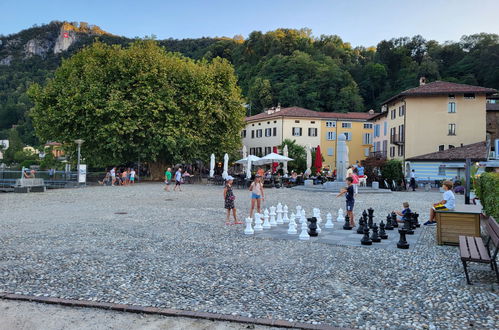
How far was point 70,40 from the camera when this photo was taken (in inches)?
7608

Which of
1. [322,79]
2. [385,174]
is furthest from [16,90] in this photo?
[385,174]

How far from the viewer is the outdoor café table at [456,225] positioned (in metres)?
9.52

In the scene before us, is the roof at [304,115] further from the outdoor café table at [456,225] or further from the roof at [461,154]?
the outdoor café table at [456,225]

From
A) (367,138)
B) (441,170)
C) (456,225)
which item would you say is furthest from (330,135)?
(456,225)

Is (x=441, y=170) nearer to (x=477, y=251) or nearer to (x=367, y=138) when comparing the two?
(x=367, y=138)

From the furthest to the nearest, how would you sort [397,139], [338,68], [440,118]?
1. [338,68]
2. [397,139]
3. [440,118]

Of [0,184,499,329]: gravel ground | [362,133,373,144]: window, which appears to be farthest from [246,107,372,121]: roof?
[0,184,499,329]: gravel ground

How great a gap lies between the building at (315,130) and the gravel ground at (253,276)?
5292cm

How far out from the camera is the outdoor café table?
9.52m

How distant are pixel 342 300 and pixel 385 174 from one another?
32.3m

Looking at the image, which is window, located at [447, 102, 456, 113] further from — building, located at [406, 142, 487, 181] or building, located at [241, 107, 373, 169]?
building, located at [241, 107, 373, 169]

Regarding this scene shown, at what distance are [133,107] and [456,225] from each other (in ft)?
99.8

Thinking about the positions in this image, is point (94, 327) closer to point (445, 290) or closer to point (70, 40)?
point (445, 290)

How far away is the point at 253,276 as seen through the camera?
23.0 feet
